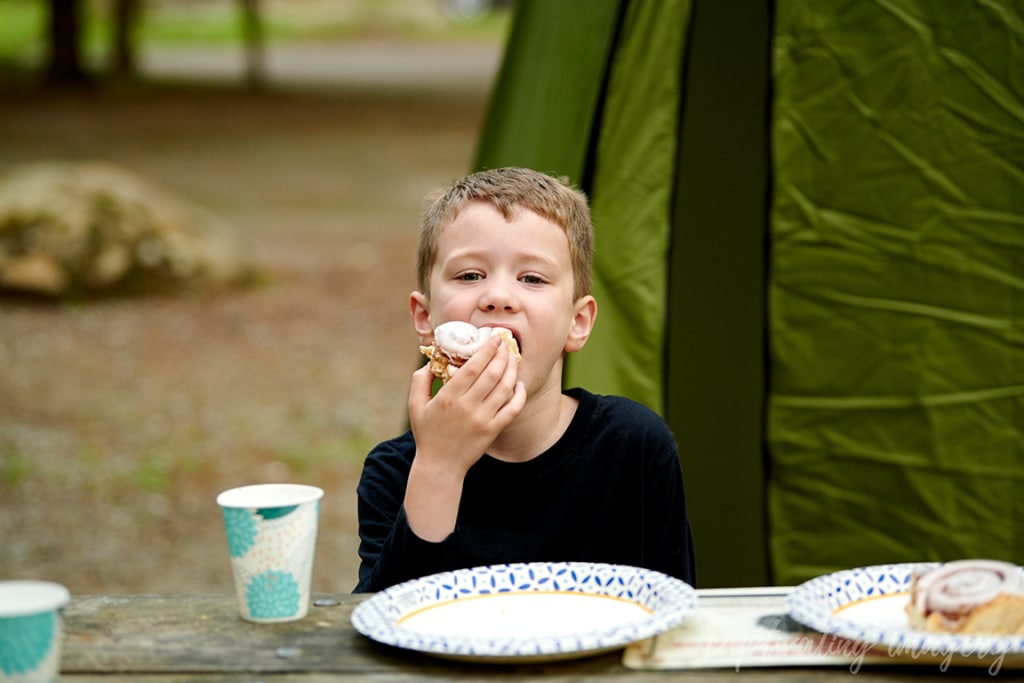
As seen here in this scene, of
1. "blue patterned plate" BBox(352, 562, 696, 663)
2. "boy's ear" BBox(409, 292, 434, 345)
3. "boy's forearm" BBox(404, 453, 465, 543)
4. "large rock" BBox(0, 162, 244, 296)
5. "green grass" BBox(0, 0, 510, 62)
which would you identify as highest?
"green grass" BBox(0, 0, 510, 62)

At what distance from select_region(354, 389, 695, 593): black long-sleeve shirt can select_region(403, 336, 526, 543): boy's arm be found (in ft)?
0.70

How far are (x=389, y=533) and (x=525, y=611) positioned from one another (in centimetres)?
32

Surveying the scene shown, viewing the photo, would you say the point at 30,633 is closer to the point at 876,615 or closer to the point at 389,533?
the point at 389,533

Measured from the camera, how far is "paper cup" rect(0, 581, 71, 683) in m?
1.27

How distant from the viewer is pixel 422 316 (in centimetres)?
207

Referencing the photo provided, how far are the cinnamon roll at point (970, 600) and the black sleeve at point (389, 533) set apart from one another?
61cm

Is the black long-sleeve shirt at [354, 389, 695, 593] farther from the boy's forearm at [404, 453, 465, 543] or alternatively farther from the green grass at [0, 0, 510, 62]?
the green grass at [0, 0, 510, 62]

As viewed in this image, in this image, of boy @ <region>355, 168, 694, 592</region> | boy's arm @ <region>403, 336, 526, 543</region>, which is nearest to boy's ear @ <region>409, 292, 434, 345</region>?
boy @ <region>355, 168, 694, 592</region>

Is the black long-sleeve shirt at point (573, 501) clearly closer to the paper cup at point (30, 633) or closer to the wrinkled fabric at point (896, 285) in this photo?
the paper cup at point (30, 633)

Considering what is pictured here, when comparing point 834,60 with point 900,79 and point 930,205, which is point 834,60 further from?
point 930,205

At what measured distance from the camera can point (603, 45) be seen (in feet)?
8.86

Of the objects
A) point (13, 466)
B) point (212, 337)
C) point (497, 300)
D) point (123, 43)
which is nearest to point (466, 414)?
point (497, 300)

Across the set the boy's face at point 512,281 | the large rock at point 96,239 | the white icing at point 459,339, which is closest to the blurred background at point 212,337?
the large rock at point 96,239

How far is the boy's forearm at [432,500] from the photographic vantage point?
5.65 feet
